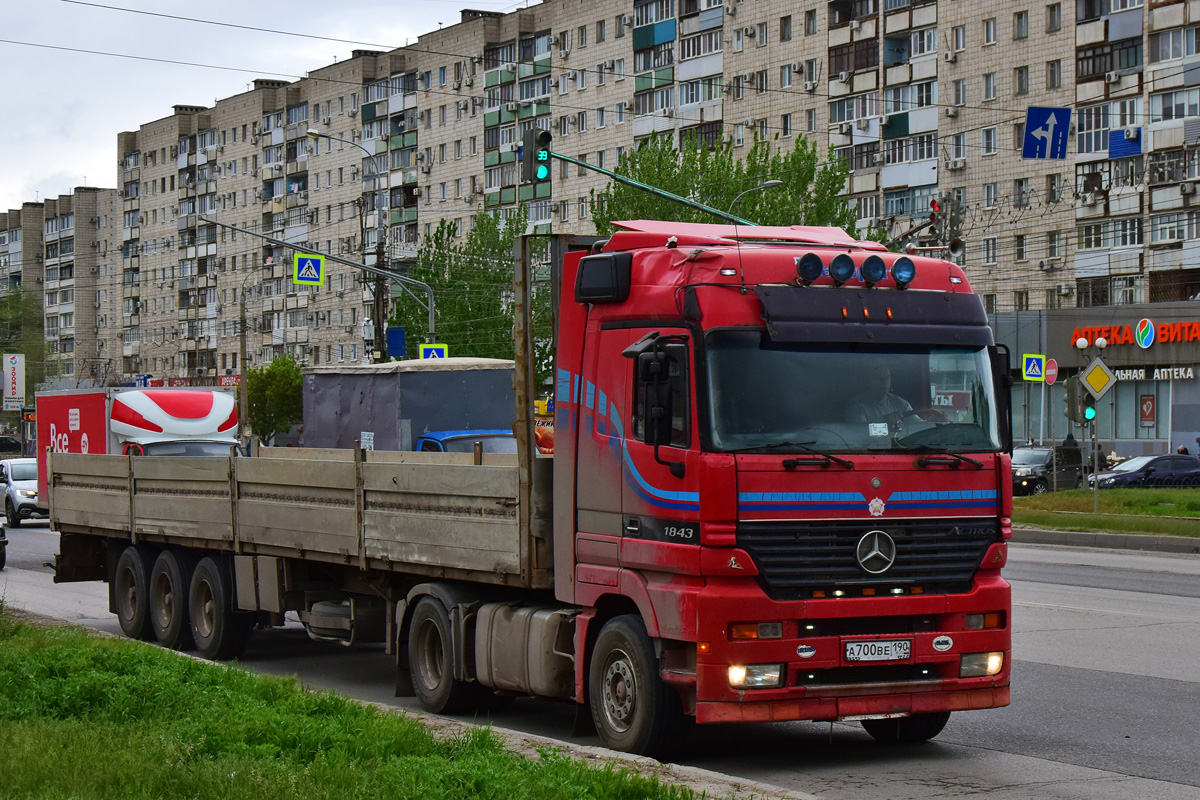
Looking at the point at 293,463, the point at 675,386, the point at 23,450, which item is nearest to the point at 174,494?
the point at 293,463

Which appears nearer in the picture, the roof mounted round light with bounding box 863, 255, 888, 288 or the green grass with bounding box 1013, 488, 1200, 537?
the roof mounted round light with bounding box 863, 255, 888, 288

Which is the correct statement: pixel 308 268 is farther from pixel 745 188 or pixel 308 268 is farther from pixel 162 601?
pixel 162 601

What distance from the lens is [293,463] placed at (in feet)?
41.1

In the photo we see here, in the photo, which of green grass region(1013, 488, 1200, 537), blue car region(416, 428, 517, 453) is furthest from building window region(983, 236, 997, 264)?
blue car region(416, 428, 517, 453)

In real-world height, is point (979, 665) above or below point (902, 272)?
below

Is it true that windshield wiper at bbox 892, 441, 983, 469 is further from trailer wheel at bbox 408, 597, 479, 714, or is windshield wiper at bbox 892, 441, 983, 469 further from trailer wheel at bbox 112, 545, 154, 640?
trailer wheel at bbox 112, 545, 154, 640

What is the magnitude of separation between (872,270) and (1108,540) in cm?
2030

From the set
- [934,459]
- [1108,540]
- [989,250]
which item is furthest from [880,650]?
[989,250]

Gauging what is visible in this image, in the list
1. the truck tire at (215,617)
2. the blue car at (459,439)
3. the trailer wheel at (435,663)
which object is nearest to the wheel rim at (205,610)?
the truck tire at (215,617)

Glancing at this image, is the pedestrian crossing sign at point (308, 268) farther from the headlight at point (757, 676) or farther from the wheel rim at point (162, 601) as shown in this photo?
the headlight at point (757, 676)

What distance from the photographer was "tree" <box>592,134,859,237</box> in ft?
171

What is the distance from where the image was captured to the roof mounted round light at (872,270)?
8922 mm

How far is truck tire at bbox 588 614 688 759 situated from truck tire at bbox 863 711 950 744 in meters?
1.55

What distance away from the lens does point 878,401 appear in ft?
28.6
